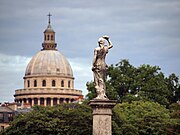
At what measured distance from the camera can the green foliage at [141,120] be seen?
266ft

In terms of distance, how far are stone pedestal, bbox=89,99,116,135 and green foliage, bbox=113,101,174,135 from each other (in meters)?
42.7

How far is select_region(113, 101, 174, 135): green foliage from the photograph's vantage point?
81062 mm

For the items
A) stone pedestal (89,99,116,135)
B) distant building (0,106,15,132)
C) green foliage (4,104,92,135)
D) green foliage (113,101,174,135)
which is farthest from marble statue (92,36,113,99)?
distant building (0,106,15,132)

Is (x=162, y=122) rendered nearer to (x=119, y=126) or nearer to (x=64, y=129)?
(x=119, y=126)

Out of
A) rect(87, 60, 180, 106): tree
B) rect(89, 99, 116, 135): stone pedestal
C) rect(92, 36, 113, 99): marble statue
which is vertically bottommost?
rect(89, 99, 116, 135): stone pedestal

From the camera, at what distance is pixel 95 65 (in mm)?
35094

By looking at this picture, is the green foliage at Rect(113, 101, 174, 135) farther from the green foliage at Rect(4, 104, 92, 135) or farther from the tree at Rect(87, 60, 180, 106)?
the tree at Rect(87, 60, 180, 106)

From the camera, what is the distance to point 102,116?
34.3 metres

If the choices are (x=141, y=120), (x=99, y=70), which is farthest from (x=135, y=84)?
(x=99, y=70)

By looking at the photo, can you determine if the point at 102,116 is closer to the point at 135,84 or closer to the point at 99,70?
the point at 99,70

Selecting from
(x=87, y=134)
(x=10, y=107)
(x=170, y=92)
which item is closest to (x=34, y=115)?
(x=87, y=134)

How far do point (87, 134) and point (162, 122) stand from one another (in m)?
10.4

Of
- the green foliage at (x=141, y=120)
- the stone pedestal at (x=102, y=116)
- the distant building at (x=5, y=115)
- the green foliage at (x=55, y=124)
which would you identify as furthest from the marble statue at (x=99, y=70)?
the distant building at (x=5, y=115)

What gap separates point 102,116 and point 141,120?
53016 mm
